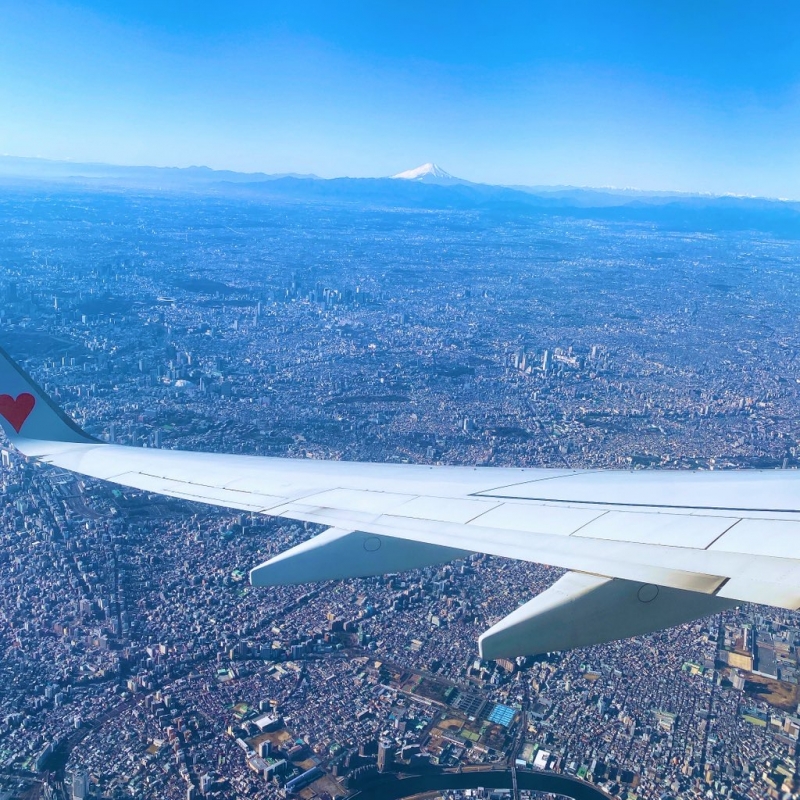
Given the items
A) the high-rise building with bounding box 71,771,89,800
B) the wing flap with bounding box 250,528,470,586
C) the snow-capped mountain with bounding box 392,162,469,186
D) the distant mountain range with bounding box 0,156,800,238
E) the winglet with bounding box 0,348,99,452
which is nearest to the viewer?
the wing flap with bounding box 250,528,470,586

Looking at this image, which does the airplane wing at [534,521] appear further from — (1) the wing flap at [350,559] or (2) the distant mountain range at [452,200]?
(2) the distant mountain range at [452,200]

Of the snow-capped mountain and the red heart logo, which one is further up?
the snow-capped mountain

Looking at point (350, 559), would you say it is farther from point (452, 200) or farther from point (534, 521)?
point (452, 200)

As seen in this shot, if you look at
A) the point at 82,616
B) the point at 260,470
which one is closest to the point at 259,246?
the point at 82,616

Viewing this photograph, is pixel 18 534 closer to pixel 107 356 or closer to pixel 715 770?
pixel 715 770

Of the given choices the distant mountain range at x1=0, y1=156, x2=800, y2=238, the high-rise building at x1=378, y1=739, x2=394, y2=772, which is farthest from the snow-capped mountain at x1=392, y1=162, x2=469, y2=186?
the high-rise building at x1=378, y1=739, x2=394, y2=772

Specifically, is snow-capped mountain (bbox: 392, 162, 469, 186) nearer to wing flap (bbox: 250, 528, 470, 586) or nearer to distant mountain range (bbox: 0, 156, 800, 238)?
distant mountain range (bbox: 0, 156, 800, 238)

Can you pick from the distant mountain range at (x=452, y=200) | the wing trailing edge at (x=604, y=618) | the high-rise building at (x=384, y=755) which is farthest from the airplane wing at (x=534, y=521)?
the distant mountain range at (x=452, y=200)
